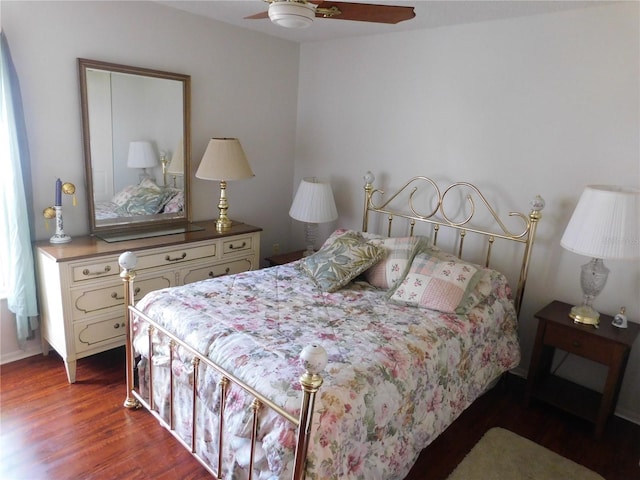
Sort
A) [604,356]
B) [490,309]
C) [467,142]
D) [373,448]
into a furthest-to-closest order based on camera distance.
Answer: [467,142]
[490,309]
[604,356]
[373,448]

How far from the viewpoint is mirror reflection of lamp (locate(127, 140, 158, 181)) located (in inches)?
119

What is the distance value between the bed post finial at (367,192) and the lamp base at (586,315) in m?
1.63

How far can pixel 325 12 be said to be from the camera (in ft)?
5.72

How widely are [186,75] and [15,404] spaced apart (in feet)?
7.88

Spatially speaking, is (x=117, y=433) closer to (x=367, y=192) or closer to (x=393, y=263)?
(x=393, y=263)

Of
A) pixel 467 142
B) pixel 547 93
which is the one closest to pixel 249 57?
pixel 467 142

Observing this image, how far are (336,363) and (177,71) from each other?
2538 mm

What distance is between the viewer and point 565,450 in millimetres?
2312

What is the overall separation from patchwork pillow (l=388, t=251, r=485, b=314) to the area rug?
0.73 m

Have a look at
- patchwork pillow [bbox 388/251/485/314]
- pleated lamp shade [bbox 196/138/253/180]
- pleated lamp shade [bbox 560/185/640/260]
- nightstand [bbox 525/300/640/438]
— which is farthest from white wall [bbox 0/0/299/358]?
pleated lamp shade [bbox 560/185/640/260]

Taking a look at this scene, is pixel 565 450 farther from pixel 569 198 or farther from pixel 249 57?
pixel 249 57

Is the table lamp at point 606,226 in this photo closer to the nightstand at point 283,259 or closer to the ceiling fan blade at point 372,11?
the ceiling fan blade at point 372,11

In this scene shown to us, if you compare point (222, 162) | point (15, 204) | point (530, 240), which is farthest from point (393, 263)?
point (15, 204)

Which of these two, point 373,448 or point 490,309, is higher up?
point 490,309
